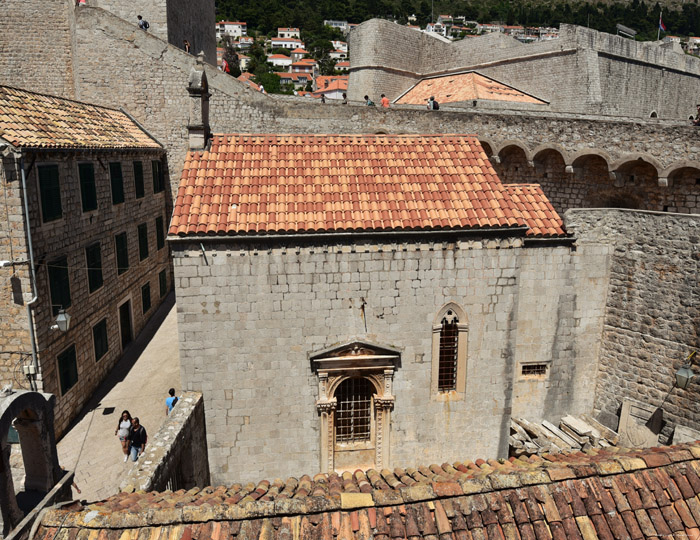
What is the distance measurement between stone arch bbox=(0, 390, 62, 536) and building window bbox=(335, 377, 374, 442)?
548 cm

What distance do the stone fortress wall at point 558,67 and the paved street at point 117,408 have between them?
17053 millimetres

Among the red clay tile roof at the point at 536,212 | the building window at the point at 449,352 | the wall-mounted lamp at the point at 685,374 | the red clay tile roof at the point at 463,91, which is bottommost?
the wall-mounted lamp at the point at 685,374

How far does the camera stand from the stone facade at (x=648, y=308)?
11.2 m

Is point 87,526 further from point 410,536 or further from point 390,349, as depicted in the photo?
point 390,349

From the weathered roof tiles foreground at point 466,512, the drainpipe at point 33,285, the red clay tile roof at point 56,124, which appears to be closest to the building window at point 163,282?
the red clay tile roof at point 56,124

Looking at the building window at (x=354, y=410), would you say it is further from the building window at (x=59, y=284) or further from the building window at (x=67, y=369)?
the building window at (x=59, y=284)

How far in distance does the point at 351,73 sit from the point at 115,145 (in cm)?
1552

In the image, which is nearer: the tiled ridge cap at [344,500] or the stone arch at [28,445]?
the stone arch at [28,445]

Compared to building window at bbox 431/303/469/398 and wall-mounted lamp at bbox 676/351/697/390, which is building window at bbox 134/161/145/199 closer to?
building window at bbox 431/303/469/398

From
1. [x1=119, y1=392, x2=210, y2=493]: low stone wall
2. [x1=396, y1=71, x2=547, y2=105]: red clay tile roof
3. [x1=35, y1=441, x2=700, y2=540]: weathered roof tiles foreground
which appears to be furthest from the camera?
[x1=396, y1=71, x2=547, y2=105]: red clay tile roof

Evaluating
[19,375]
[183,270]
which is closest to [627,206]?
[183,270]

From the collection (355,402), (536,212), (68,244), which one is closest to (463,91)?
(536,212)

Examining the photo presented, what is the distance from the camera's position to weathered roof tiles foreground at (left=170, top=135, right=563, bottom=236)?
30.2 feet

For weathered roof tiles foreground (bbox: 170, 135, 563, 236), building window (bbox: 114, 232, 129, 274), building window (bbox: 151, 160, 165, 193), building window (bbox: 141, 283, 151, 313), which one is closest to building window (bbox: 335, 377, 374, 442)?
weathered roof tiles foreground (bbox: 170, 135, 563, 236)
